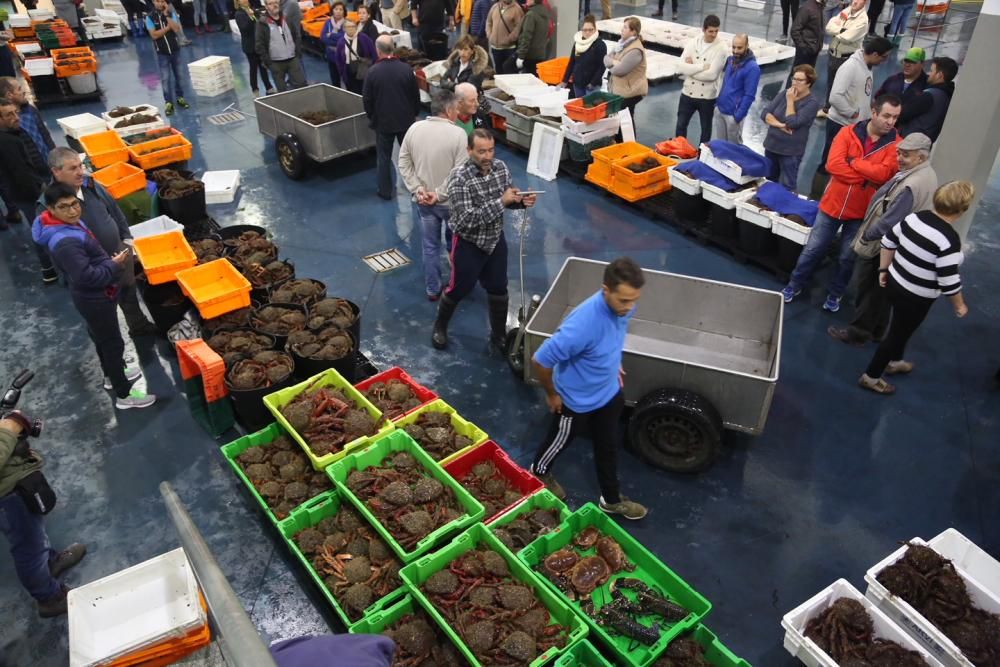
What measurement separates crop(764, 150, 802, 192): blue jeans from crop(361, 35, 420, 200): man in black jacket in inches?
162

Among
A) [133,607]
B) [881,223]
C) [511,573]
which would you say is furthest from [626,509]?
[881,223]

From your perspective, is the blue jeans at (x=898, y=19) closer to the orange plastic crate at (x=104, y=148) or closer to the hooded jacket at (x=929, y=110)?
the hooded jacket at (x=929, y=110)

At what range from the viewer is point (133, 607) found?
4008 mm

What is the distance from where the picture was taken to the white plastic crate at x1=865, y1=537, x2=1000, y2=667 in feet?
11.9

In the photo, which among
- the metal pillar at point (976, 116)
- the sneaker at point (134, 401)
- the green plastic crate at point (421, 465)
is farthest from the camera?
the metal pillar at point (976, 116)

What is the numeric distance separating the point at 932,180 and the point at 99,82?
13.9 meters

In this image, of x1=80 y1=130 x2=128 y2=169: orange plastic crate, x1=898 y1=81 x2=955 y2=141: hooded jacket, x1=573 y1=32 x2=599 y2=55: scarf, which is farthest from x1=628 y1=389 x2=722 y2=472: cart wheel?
x1=80 y1=130 x2=128 y2=169: orange plastic crate

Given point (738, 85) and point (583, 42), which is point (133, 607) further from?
point (583, 42)

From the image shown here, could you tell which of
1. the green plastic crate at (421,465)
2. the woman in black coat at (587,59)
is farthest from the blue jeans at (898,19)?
the green plastic crate at (421,465)

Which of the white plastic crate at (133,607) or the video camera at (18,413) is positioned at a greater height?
the video camera at (18,413)

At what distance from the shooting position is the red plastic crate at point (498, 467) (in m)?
4.59

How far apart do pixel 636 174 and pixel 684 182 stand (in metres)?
0.68

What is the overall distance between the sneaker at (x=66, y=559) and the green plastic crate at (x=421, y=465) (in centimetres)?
169

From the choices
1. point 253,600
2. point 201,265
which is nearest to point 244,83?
point 201,265
